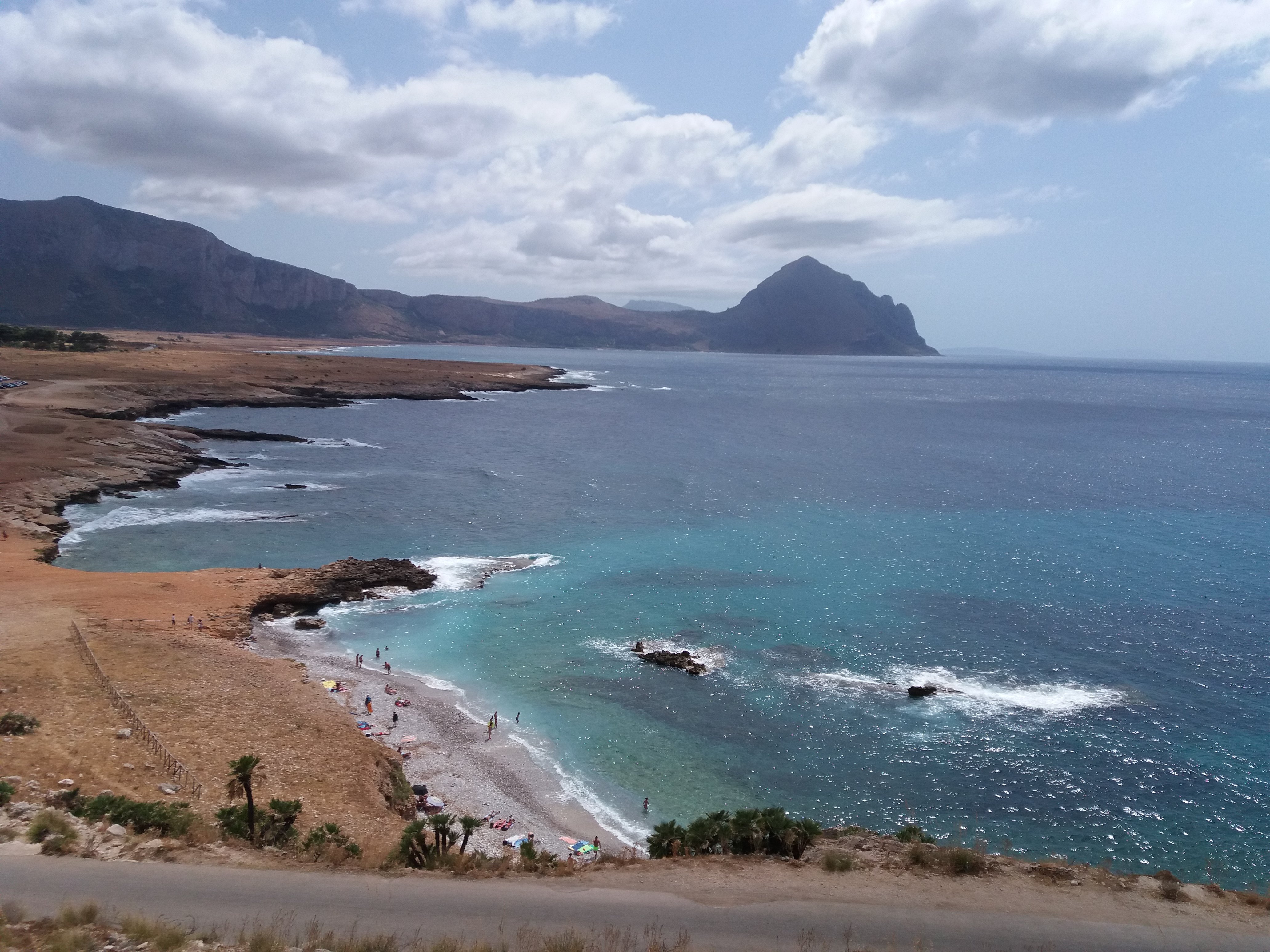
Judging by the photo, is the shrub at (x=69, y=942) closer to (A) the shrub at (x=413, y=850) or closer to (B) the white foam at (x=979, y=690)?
(A) the shrub at (x=413, y=850)

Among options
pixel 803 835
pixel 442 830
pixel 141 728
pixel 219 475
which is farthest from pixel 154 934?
pixel 219 475

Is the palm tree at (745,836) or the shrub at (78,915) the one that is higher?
the shrub at (78,915)

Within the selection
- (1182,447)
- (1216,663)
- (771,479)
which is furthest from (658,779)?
(1182,447)

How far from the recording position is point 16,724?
888 inches

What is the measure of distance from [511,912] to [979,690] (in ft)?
84.2

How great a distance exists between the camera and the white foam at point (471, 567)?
45562 millimetres

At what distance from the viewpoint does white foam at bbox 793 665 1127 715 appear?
3161 centimetres

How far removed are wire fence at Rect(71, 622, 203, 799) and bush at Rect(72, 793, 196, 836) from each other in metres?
3.86

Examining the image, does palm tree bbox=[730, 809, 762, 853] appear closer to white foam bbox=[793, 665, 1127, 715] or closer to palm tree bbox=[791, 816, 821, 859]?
palm tree bbox=[791, 816, 821, 859]

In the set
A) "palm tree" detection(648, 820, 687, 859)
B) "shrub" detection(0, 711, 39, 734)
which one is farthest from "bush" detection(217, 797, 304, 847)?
"shrub" detection(0, 711, 39, 734)

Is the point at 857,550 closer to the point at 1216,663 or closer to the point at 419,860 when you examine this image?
the point at 1216,663

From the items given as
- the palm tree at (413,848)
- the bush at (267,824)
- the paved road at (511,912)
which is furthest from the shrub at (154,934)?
the palm tree at (413,848)

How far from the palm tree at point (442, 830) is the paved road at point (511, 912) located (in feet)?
6.79

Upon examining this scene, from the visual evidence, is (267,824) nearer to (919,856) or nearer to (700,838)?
(700,838)
